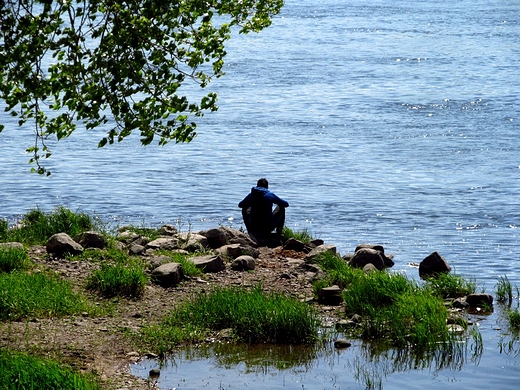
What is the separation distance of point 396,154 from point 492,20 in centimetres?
3912

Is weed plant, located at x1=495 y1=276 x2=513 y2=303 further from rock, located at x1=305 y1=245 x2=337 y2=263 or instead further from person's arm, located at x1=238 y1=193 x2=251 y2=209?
person's arm, located at x1=238 y1=193 x2=251 y2=209

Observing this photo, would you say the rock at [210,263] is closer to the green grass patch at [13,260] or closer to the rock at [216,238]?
the rock at [216,238]

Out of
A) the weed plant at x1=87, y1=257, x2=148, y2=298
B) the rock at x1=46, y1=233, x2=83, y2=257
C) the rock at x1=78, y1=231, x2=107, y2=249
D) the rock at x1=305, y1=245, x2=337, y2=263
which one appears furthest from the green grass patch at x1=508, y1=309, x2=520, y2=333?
the rock at x1=46, y1=233, x2=83, y2=257


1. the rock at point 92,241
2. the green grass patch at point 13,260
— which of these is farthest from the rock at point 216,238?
the green grass patch at point 13,260

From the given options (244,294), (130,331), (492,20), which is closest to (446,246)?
(244,294)

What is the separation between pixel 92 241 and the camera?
1684 cm

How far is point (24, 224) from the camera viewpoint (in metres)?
18.9

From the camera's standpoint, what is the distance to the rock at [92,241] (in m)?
16.8

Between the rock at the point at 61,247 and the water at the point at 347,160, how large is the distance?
5.76 metres

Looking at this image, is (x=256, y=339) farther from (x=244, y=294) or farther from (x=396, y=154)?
(x=396, y=154)

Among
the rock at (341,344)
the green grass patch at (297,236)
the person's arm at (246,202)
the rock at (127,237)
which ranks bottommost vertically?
the rock at (341,344)

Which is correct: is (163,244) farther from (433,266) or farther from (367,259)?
(433,266)

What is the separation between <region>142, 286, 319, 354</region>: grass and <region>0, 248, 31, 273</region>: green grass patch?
304cm

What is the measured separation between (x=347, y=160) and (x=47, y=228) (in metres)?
14.0
